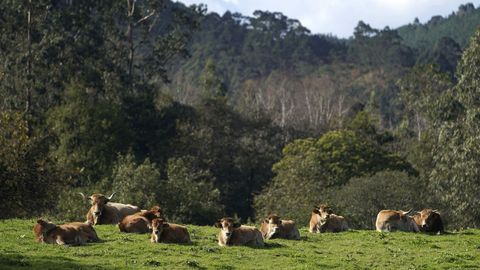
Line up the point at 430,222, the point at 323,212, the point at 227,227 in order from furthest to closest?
the point at 323,212 → the point at 430,222 → the point at 227,227

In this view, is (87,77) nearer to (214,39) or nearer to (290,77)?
(290,77)

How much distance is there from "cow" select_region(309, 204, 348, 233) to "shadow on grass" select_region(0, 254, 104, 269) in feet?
29.4

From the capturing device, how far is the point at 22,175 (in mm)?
30578

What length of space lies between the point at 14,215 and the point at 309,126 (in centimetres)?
4727

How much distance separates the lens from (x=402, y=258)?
18.2 metres

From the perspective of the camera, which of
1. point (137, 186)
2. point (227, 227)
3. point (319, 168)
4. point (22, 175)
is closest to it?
point (227, 227)

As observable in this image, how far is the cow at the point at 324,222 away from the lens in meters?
23.3

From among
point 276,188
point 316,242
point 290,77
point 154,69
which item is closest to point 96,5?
point 154,69

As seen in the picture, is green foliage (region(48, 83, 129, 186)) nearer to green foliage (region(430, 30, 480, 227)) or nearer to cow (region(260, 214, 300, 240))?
green foliage (region(430, 30, 480, 227))

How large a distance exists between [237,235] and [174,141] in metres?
38.3

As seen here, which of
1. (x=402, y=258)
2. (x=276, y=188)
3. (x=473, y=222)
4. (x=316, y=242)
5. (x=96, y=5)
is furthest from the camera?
(x=96, y=5)

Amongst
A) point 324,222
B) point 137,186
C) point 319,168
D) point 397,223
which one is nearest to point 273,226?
point 324,222

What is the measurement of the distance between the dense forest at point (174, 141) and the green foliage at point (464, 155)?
0.07 meters

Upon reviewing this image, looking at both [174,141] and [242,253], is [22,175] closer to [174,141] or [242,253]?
[242,253]
